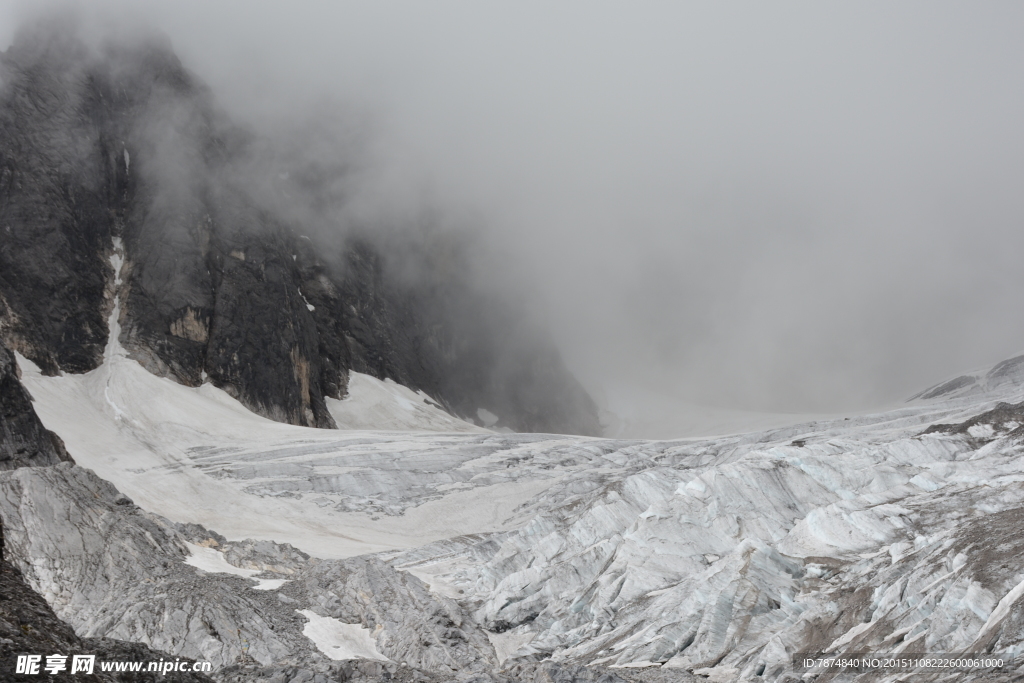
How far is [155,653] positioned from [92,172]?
324 feet

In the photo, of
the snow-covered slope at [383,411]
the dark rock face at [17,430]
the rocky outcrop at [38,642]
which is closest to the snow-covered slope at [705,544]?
the dark rock face at [17,430]

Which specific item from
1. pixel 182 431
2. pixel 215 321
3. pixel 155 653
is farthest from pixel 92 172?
pixel 155 653

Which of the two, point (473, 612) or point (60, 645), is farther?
point (473, 612)

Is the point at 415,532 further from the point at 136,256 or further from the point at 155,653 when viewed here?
the point at 136,256

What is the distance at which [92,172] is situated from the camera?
95.8 metres

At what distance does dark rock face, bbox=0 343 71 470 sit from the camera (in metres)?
43.2

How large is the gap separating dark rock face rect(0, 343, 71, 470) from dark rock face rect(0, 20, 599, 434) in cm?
3543

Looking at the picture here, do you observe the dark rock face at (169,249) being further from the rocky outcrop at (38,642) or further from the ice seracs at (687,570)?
the rocky outcrop at (38,642)

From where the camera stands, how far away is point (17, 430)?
44656mm

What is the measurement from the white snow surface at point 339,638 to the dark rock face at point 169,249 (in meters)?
64.7

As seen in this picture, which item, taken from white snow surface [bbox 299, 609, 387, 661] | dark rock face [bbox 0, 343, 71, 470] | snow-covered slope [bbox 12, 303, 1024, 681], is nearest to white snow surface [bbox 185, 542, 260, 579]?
snow-covered slope [bbox 12, 303, 1024, 681]

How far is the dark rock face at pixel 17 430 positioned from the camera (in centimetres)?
4322

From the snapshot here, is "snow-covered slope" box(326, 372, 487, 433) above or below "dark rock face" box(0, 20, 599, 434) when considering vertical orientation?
below

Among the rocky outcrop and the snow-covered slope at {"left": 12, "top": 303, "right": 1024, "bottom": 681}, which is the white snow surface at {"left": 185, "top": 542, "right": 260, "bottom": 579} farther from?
the rocky outcrop
